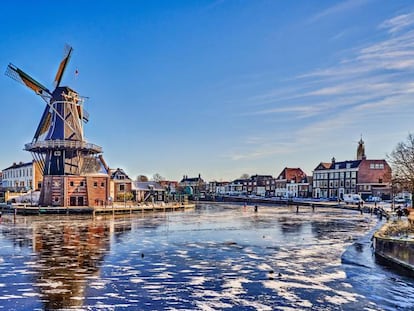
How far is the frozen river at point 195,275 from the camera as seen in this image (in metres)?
13.5

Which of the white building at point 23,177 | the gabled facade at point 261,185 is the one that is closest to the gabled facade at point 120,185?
the white building at point 23,177

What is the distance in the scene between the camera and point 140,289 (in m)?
15.1

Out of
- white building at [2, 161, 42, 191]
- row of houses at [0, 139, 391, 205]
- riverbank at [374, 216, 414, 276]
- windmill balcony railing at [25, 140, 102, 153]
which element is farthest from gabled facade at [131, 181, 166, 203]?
riverbank at [374, 216, 414, 276]

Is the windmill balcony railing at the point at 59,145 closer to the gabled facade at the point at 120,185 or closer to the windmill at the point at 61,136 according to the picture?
the windmill at the point at 61,136

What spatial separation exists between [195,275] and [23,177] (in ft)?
251

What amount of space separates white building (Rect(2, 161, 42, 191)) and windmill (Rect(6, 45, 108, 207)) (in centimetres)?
1931

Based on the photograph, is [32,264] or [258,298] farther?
[32,264]

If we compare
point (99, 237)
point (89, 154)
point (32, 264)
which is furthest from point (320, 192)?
point (32, 264)

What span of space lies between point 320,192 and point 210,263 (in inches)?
3756

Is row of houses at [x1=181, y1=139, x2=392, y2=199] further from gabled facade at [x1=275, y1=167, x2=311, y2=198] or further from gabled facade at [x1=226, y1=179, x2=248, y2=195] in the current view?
gabled facade at [x1=226, y1=179, x2=248, y2=195]

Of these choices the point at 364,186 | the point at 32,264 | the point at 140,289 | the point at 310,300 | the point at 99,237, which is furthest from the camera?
the point at 364,186

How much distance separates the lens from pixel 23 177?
8475 cm

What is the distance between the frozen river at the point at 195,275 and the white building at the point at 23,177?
54430 millimetres

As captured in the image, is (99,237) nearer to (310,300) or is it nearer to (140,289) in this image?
(140,289)
